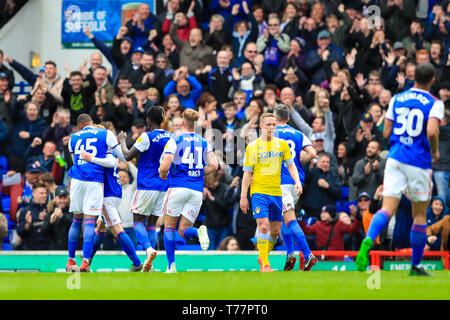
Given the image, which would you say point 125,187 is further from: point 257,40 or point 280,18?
point 280,18

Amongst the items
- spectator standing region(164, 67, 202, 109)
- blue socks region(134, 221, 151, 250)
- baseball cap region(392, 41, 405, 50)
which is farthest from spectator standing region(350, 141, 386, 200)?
blue socks region(134, 221, 151, 250)

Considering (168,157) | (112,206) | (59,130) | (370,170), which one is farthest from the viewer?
(59,130)

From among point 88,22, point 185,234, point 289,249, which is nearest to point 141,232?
point 185,234

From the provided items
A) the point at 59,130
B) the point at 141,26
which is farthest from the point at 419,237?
the point at 141,26

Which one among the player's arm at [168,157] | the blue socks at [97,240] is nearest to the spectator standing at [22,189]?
the blue socks at [97,240]

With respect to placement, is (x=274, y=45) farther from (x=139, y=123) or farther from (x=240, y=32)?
(x=139, y=123)

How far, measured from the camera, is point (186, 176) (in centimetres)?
1221

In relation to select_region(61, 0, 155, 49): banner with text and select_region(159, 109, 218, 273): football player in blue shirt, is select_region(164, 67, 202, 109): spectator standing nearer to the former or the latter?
select_region(61, 0, 155, 49): banner with text

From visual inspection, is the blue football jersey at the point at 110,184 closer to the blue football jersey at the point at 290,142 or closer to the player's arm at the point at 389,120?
the blue football jersey at the point at 290,142

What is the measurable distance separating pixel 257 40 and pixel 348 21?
7.24 ft

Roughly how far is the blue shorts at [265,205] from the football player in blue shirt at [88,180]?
2262 mm

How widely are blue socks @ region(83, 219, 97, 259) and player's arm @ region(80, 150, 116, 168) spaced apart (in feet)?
2.92

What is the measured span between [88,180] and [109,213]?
63 centimetres

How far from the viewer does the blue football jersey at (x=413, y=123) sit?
32.0 ft
